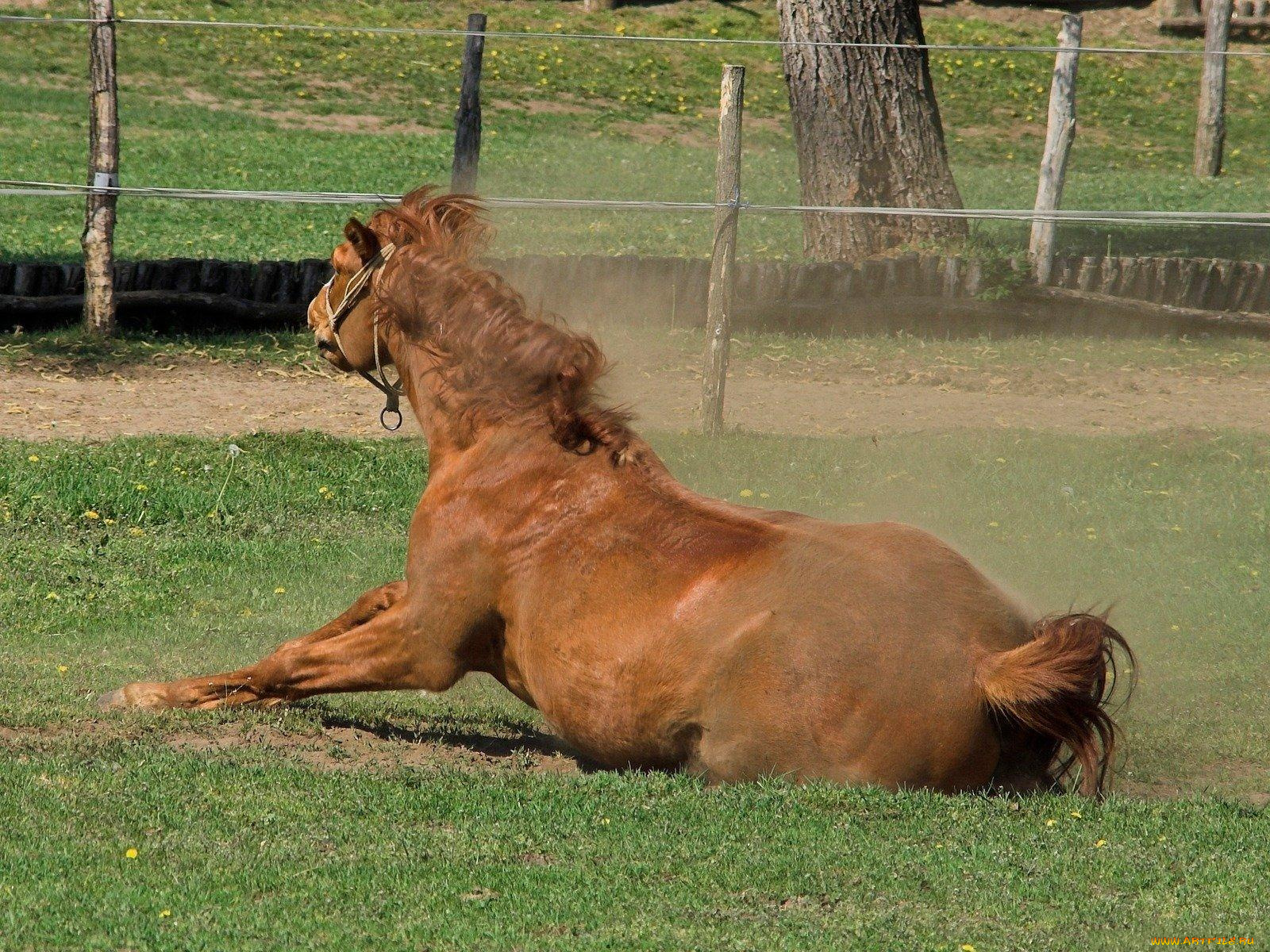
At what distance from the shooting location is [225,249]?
15117 millimetres

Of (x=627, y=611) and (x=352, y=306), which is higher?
(x=352, y=306)

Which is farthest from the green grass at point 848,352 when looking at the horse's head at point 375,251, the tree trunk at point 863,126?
the horse's head at point 375,251

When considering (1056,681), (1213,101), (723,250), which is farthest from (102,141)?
(1213,101)

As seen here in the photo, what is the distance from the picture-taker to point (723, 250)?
32.1 feet

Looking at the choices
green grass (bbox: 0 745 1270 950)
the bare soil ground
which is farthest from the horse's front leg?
the bare soil ground

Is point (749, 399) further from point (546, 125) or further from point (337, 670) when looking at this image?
point (546, 125)

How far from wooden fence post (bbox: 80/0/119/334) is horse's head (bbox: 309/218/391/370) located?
5.96 metres

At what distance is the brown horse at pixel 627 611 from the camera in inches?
166

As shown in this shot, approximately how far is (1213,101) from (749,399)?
13177 mm

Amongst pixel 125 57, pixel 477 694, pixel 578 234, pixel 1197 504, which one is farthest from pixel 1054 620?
pixel 125 57

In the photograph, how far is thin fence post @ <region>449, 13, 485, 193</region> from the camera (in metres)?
11.2

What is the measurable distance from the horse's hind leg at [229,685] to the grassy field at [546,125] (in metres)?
8.92

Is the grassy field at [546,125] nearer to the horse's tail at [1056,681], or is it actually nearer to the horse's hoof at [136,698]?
the horse's hoof at [136,698]

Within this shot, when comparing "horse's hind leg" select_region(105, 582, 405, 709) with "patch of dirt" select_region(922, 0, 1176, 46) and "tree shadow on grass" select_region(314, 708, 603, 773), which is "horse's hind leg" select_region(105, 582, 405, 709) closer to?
"tree shadow on grass" select_region(314, 708, 603, 773)
